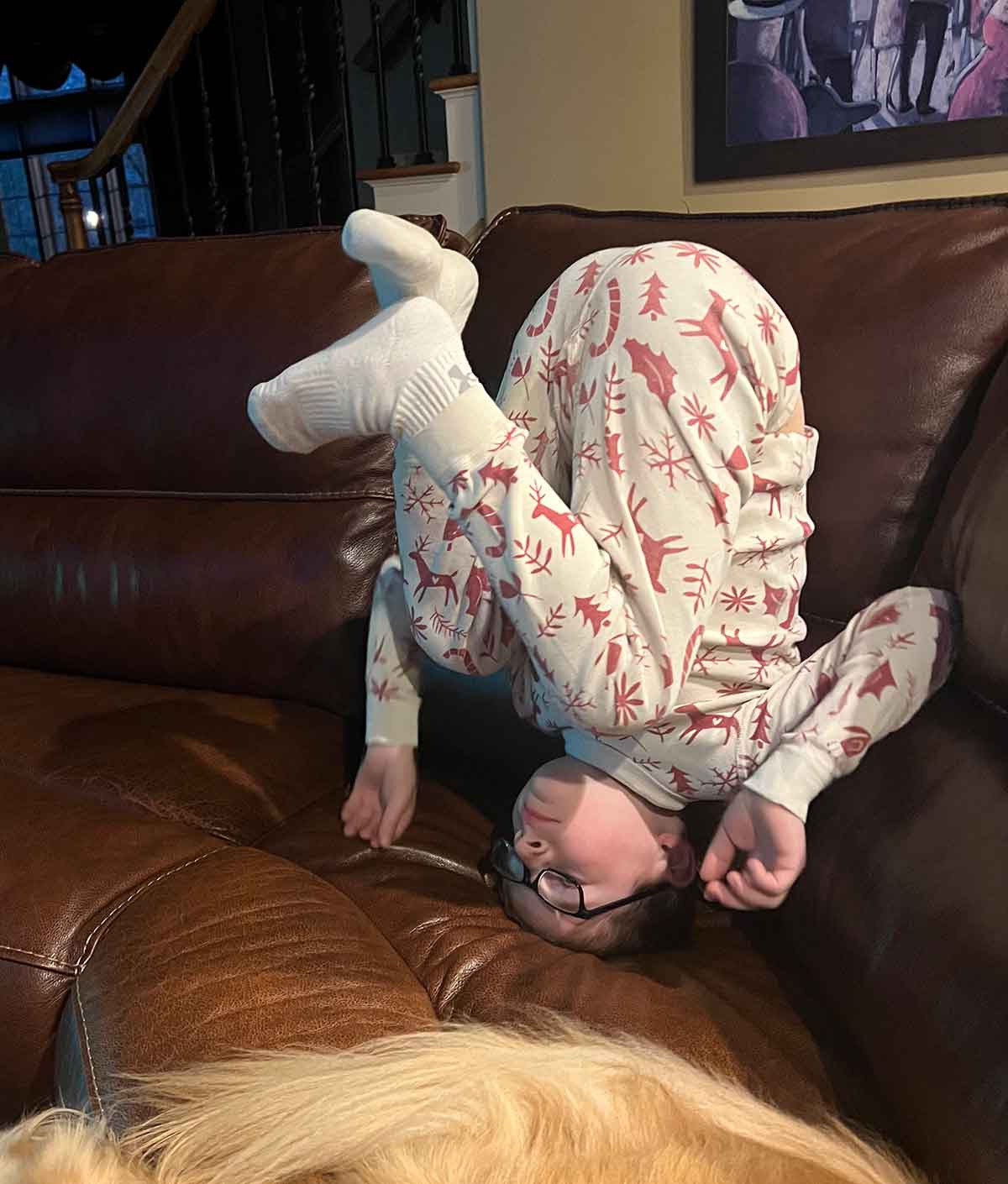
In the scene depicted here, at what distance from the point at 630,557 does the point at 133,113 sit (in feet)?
10.1

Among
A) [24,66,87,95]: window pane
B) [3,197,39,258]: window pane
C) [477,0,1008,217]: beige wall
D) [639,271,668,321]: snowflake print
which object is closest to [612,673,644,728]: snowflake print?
[639,271,668,321]: snowflake print

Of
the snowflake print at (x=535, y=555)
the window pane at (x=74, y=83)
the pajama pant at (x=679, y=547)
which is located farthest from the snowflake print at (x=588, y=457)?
the window pane at (x=74, y=83)

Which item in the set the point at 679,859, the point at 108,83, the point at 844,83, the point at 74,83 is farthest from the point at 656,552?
the point at 74,83

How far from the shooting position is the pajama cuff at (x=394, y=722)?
3.91ft

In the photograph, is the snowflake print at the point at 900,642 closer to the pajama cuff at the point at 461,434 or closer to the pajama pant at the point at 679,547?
the pajama pant at the point at 679,547

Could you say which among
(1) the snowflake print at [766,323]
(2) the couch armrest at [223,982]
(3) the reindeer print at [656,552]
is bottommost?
(2) the couch armrest at [223,982]

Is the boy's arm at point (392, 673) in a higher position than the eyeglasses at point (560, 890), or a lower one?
higher

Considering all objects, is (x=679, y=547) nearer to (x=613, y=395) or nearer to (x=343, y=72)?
(x=613, y=395)

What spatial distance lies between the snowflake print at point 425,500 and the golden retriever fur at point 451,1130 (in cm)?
53

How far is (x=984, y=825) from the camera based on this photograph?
73cm

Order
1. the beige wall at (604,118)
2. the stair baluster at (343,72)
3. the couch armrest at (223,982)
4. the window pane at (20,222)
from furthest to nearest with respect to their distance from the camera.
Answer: the window pane at (20,222) < the stair baluster at (343,72) < the beige wall at (604,118) < the couch armrest at (223,982)

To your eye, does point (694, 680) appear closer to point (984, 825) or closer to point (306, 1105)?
point (984, 825)

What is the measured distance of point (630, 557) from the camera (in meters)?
0.90

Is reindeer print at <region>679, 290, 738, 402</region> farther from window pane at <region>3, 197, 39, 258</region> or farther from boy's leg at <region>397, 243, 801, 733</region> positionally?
window pane at <region>3, 197, 39, 258</region>
